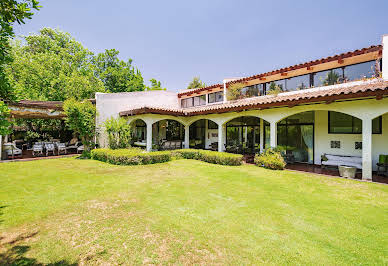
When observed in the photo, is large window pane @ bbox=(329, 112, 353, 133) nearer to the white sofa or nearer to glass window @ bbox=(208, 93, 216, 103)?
the white sofa

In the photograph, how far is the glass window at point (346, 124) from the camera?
9.11m

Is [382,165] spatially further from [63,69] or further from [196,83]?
[63,69]

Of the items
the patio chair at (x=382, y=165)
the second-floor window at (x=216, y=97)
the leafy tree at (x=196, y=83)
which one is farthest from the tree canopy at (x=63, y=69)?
the patio chair at (x=382, y=165)

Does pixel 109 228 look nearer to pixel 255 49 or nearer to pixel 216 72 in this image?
pixel 255 49

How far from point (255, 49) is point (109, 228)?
2161 cm

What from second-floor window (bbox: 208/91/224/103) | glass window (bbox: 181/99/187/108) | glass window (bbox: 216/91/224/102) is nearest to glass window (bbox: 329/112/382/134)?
glass window (bbox: 216/91/224/102)

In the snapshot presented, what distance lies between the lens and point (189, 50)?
2656 centimetres

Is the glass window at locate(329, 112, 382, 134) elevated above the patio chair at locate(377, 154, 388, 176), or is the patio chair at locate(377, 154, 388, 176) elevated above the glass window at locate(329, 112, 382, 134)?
the glass window at locate(329, 112, 382, 134)

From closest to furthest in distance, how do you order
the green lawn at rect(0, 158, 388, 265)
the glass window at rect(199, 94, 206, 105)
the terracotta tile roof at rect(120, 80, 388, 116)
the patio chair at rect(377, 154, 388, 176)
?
the green lawn at rect(0, 158, 388, 265), the terracotta tile roof at rect(120, 80, 388, 116), the patio chair at rect(377, 154, 388, 176), the glass window at rect(199, 94, 206, 105)

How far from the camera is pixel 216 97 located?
57.5 ft

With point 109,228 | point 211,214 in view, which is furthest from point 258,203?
point 109,228

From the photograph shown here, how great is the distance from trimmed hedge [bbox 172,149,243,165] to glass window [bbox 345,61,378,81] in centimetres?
765

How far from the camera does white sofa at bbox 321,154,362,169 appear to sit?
28.0 ft

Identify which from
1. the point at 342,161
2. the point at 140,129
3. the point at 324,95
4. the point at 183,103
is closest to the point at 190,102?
the point at 183,103
